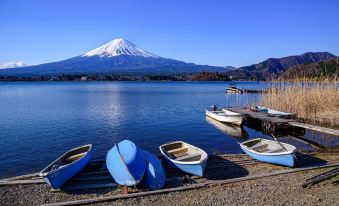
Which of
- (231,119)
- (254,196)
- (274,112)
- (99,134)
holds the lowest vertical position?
(99,134)

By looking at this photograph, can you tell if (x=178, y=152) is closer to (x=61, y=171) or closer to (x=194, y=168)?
(x=194, y=168)

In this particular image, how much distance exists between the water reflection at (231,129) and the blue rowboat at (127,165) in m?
11.4

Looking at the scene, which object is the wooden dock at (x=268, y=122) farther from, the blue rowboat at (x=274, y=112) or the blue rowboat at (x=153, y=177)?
the blue rowboat at (x=153, y=177)

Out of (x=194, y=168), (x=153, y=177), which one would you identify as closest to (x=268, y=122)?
(x=194, y=168)

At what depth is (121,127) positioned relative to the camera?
2345 centimetres

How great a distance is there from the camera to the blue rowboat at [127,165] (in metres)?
9.00

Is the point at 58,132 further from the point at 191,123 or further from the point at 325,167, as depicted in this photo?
the point at 325,167

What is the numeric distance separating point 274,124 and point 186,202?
14.4 meters

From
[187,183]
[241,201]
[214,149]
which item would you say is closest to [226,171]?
[187,183]

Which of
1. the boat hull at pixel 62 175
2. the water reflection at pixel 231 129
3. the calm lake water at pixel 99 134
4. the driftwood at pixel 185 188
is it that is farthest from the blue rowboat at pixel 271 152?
the water reflection at pixel 231 129

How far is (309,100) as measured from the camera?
21.5m

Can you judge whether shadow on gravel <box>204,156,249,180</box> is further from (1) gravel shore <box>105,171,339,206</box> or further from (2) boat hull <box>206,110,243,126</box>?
(2) boat hull <box>206,110,243,126</box>

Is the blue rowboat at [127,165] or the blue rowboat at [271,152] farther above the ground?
the blue rowboat at [127,165]

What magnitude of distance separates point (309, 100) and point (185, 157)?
1355 centimetres
